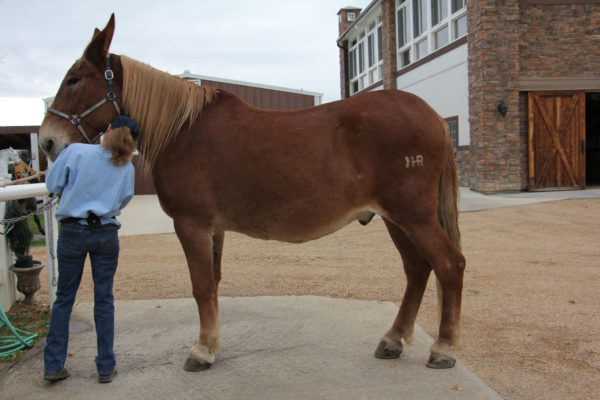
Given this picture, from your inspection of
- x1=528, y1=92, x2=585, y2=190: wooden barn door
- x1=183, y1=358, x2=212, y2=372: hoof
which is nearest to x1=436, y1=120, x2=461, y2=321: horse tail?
x1=183, y1=358, x2=212, y2=372: hoof

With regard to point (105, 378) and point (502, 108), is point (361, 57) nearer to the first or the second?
point (502, 108)

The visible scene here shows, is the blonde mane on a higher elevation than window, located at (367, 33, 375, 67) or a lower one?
lower

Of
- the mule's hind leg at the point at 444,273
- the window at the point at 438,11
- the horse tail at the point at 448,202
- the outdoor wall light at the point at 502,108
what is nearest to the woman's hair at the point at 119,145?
the mule's hind leg at the point at 444,273

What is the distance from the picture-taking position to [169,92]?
3102 millimetres

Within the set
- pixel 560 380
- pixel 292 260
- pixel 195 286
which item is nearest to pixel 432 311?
pixel 560 380

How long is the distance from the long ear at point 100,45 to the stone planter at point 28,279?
2.73 meters

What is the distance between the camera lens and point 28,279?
4738mm

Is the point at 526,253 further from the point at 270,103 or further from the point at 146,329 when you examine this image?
the point at 270,103

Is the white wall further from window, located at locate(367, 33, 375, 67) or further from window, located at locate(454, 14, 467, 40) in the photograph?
window, located at locate(367, 33, 375, 67)

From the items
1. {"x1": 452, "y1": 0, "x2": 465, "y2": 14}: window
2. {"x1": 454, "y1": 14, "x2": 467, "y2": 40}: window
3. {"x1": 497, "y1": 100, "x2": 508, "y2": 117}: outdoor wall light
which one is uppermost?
{"x1": 452, "y1": 0, "x2": 465, "y2": 14}: window

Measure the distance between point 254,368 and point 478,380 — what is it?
1.43 m

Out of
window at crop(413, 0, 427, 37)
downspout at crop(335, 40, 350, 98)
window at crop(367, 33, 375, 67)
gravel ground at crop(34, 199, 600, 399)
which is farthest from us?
downspout at crop(335, 40, 350, 98)

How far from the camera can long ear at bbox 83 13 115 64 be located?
2.93 metres

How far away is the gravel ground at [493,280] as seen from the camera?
3.15 m
